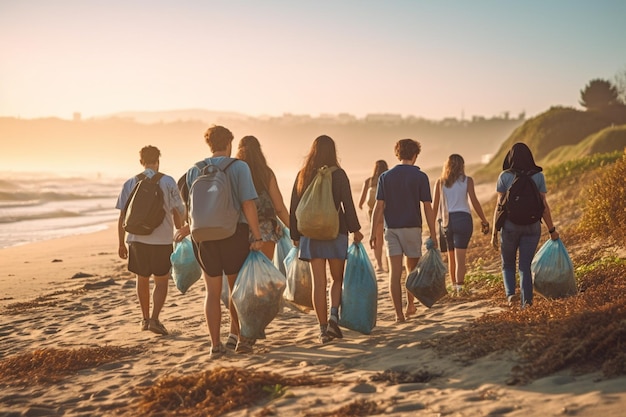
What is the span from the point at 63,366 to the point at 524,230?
176 inches

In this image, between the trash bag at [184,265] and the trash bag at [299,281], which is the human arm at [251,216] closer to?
the trash bag at [299,281]

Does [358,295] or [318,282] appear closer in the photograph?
[318,282]

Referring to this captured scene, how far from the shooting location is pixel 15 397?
18.1ft

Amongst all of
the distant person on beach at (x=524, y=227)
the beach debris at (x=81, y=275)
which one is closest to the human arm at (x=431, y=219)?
the distant person on beach at (x=524, y=227)

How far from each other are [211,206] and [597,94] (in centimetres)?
4426

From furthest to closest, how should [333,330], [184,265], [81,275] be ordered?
[81,275], [184,265], [333,330]

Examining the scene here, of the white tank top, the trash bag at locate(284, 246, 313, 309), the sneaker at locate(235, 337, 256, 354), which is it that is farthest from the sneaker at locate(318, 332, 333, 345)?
the white tank top

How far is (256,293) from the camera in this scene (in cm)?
596

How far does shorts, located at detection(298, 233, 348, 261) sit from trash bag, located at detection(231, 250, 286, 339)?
474 mm

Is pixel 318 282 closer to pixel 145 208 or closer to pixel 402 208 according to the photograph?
pixel 402 208

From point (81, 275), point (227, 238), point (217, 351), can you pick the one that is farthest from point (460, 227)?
point (81, 275)

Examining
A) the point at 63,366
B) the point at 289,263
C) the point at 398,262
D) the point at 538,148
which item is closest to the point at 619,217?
the point at 398,262

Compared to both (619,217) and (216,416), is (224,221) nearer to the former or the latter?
(216,416)

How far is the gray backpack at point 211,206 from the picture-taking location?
5.88 meters
